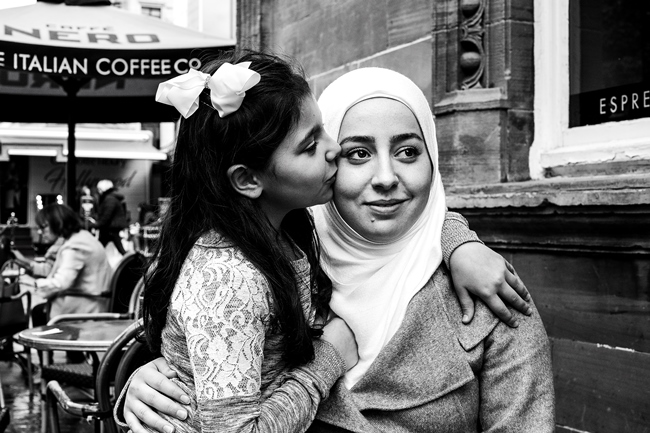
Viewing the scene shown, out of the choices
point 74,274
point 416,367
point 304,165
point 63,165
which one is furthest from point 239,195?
point 63,165

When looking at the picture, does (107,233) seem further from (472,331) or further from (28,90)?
(472,331)

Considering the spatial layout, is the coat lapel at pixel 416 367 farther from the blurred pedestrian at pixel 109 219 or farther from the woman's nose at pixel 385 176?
the blurred pedestrian at pixel 109 219

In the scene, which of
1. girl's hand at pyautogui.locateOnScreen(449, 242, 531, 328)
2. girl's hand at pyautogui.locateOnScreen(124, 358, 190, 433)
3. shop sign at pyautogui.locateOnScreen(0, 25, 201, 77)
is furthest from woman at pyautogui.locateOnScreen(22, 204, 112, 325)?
girl's hand at pyautogui.locateOnScreen(449, 242, 531, 328)

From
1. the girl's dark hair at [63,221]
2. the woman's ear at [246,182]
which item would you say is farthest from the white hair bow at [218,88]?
the girl's dark hair at [63,221]

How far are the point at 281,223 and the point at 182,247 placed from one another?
30cm

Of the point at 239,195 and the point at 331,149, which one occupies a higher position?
the point at 331,149

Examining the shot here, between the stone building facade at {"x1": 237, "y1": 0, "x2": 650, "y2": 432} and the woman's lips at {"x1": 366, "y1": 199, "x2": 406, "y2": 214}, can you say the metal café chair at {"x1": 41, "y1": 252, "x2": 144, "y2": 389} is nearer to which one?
the stone building facade at {"x1": 237, "y1": 0, "x2": 650, "y2": 432}

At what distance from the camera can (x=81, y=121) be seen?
7.23m

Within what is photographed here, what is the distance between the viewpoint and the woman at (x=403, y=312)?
1.72m

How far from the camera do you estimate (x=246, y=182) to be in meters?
1.77

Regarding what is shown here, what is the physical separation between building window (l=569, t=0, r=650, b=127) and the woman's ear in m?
2.03

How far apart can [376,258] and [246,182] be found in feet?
1.22

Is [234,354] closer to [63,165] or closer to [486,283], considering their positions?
[486,283]

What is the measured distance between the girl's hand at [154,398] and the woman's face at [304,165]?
0.48 m
